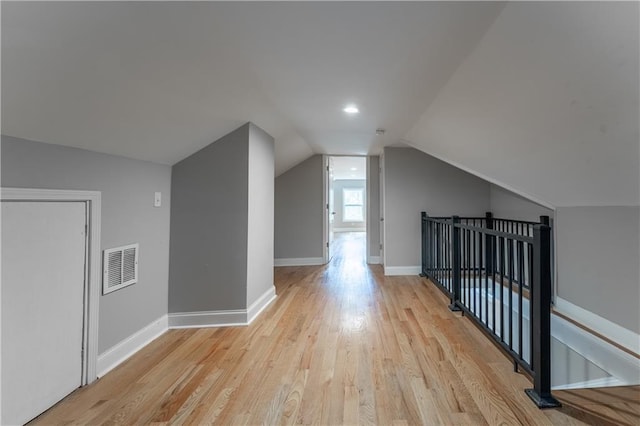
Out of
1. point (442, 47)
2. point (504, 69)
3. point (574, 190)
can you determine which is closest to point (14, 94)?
point (442, 47)

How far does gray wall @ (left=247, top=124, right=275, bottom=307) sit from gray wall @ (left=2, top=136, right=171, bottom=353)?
2.35ft

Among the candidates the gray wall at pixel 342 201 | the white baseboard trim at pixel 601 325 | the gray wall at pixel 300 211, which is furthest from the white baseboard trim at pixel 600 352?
the gray wall at pixel 342 201

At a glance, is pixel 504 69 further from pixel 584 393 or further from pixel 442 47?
pixel 584 393

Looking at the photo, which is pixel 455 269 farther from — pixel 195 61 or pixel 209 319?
pixel 195 61

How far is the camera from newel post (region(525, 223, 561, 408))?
1.44 m

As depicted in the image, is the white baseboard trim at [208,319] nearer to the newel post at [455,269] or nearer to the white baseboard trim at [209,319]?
the white baseboard trim at [209,319]

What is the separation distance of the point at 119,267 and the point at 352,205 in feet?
33.6

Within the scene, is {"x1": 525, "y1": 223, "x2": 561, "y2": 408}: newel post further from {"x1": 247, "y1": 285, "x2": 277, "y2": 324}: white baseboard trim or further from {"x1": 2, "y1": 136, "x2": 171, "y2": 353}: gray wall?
{"x1": 2, "y1": 136, "x2": 171, "y2": 353}: gray wall

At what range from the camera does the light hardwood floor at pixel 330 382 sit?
1.39m

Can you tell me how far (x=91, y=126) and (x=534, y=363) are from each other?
110 inches

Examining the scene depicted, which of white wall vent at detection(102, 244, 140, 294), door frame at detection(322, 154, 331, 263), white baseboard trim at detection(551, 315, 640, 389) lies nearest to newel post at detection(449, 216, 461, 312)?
white baseboard trim at detection(551, 315, 640, 389)

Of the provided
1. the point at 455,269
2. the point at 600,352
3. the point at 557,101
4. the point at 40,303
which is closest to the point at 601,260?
the point at 600,352

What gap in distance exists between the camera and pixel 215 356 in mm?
1984

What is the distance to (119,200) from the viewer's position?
1906mm
